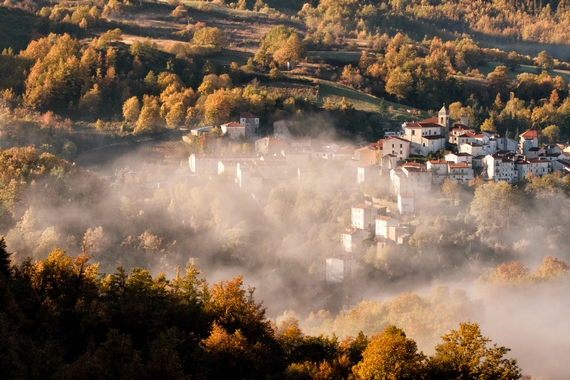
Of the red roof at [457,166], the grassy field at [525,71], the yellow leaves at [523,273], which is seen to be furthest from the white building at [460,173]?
the grassy field at [525,71]

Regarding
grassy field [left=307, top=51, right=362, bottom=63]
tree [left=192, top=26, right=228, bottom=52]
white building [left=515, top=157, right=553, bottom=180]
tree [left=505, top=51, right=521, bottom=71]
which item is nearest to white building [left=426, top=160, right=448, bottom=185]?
white building [left=515, top=157, right=553, bottom=180]

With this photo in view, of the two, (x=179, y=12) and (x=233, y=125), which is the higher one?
(x=179, y=12)

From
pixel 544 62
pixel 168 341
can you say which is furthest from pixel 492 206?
pixel 544 62

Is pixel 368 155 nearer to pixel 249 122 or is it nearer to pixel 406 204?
pixel 406 204

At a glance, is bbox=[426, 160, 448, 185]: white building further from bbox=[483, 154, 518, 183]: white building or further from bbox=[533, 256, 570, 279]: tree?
→ bbox=[533, 256, 570, 279]: tree

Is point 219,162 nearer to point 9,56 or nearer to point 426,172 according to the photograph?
point 426,172

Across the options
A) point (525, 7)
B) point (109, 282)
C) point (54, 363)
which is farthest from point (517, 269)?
point (525, 7)

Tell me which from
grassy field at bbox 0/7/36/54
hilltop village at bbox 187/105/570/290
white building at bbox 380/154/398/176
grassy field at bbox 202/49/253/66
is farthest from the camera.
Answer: grassy field at bbox 0/7/36/54
